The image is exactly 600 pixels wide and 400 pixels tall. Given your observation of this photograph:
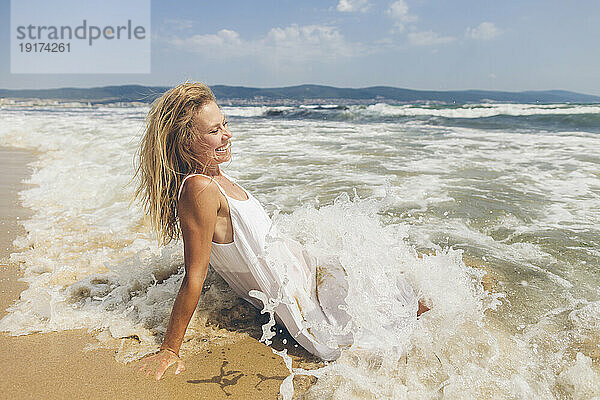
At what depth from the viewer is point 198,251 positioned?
1985 mm

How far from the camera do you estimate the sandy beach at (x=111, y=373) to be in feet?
6.43

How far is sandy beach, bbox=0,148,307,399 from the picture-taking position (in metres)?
1.96

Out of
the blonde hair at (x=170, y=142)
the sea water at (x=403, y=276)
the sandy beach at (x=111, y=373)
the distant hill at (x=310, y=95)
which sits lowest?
the sandy beach at (x=111, y=373)

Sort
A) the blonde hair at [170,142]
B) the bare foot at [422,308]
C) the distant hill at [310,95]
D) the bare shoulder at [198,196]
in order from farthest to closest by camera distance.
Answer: the distant hill at [310,95] → the bare foot at [422,308] → the blonde hair at [170,142] → the bare shoulder at [198,196]

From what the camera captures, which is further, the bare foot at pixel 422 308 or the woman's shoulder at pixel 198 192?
the bare foot at pixel 422 308

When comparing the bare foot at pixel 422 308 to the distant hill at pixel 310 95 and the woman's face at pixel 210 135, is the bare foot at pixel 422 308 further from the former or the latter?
the distant hill at pixel 310 95

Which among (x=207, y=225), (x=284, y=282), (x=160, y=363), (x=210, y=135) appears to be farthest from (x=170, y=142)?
(x=160, y=363)

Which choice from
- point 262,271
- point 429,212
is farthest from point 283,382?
point 429,212

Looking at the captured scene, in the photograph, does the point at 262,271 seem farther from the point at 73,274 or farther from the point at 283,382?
the point at 73,274

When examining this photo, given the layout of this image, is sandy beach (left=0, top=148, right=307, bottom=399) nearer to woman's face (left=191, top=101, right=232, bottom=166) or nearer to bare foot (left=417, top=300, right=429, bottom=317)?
bare foot (left=417, top=300, right=429, bottom=317)

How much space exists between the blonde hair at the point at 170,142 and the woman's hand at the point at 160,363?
68 centimetres

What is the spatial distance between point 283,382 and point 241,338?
21.9 inches

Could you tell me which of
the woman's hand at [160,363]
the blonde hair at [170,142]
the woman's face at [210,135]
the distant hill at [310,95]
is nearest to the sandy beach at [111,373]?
the woman's hand at [160,363]

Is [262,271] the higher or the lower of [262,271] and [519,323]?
the higher
